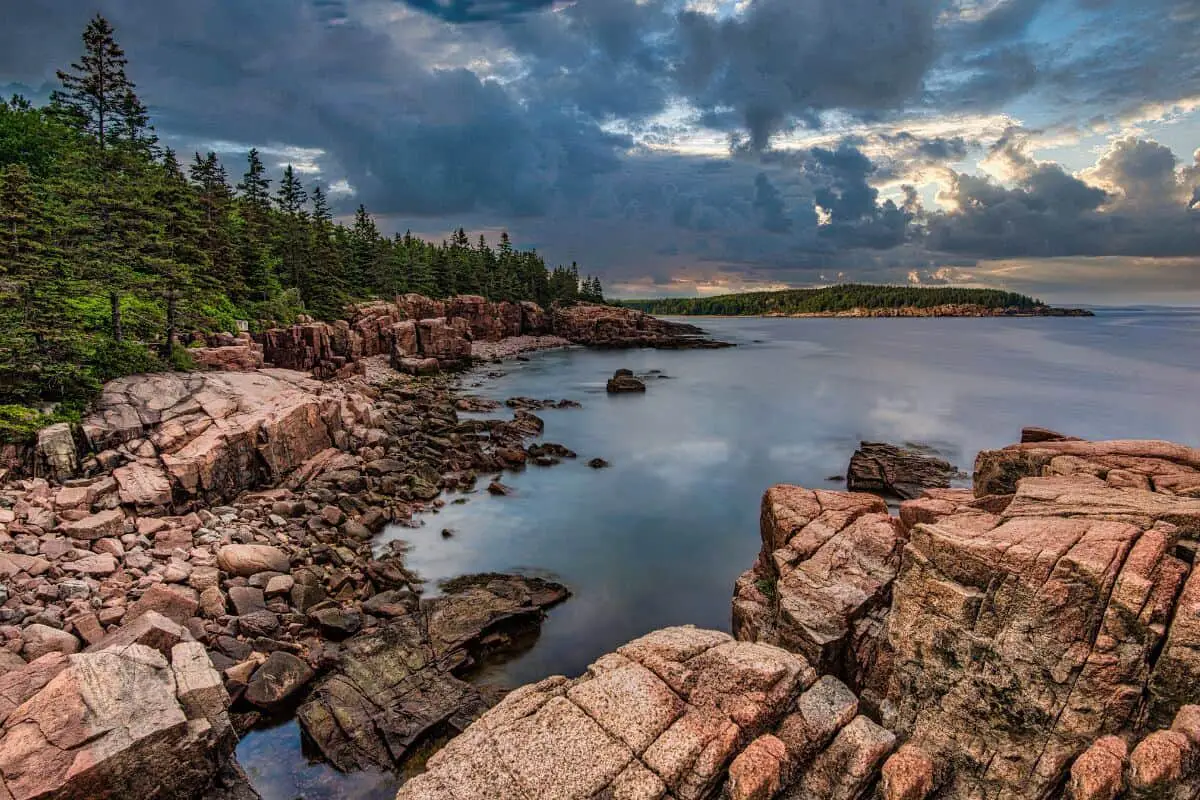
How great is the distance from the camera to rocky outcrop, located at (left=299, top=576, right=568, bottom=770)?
36.0 ft

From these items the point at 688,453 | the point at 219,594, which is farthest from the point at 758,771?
the point at 688,453

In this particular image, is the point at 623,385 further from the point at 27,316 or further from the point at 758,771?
the point at 758,771

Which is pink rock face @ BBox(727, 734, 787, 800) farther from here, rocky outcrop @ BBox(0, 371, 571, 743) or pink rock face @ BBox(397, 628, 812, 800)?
rocky outcrop @ BBox(0, 371, 571, 743)

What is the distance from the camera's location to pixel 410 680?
12.4 m

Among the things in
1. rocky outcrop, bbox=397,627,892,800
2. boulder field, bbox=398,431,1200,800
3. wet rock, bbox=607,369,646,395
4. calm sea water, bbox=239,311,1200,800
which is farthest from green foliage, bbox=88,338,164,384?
wet rock, bbox=607,369,646,395

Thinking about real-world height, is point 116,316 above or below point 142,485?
above

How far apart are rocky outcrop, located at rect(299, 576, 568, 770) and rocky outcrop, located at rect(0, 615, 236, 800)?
1.99 m

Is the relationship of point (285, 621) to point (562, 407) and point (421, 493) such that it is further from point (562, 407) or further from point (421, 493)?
point (562, 407)

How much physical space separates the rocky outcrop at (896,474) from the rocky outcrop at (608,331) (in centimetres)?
7602

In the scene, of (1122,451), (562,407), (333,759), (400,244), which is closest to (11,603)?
(333,759)

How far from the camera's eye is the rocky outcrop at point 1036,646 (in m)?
7.51

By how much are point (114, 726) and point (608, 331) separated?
331 ft

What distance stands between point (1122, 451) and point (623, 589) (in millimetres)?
13281

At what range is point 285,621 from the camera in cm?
1426
